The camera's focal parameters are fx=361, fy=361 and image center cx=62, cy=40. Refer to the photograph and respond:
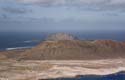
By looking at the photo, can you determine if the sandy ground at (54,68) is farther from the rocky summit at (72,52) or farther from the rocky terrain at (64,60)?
the rocky summit at (72,52)

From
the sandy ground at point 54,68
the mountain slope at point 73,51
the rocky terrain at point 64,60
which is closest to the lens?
the sandy ground at point 54,68

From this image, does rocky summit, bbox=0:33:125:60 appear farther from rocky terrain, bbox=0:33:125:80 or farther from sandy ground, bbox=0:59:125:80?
sandy ground, bbox=0:59:125:80

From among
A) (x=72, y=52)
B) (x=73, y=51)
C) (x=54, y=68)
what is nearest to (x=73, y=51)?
(x=73, y=51)

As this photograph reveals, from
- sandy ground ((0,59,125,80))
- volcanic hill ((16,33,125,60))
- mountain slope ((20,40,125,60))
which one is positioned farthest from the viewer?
mountain slope ((20,40,125,60))

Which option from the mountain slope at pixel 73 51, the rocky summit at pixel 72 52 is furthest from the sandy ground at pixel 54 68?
the mountain slope at pixel 73 51

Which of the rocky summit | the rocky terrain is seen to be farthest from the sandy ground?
the rocky summit

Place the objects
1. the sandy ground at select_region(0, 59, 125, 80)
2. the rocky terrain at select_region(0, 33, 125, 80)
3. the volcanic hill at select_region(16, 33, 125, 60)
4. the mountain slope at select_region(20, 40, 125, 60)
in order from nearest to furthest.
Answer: the sandy ground at select_region(0, 59, 125, 80)
the rocky terrain at select_region(0, 33, 125, 80)
the volcanic hill at select_region(16, 33, 125, 60)
the mountain slope at select_region(20, 40, 125, 60)

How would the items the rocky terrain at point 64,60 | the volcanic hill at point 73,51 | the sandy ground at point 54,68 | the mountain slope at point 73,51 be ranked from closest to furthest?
the sandy ground at point 54,68
the rocky terrain at point 64,60
the volcanic hill at point 73,51
the mountain slope at point 73,51

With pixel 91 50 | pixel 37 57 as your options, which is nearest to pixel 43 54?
pixel 37 57
